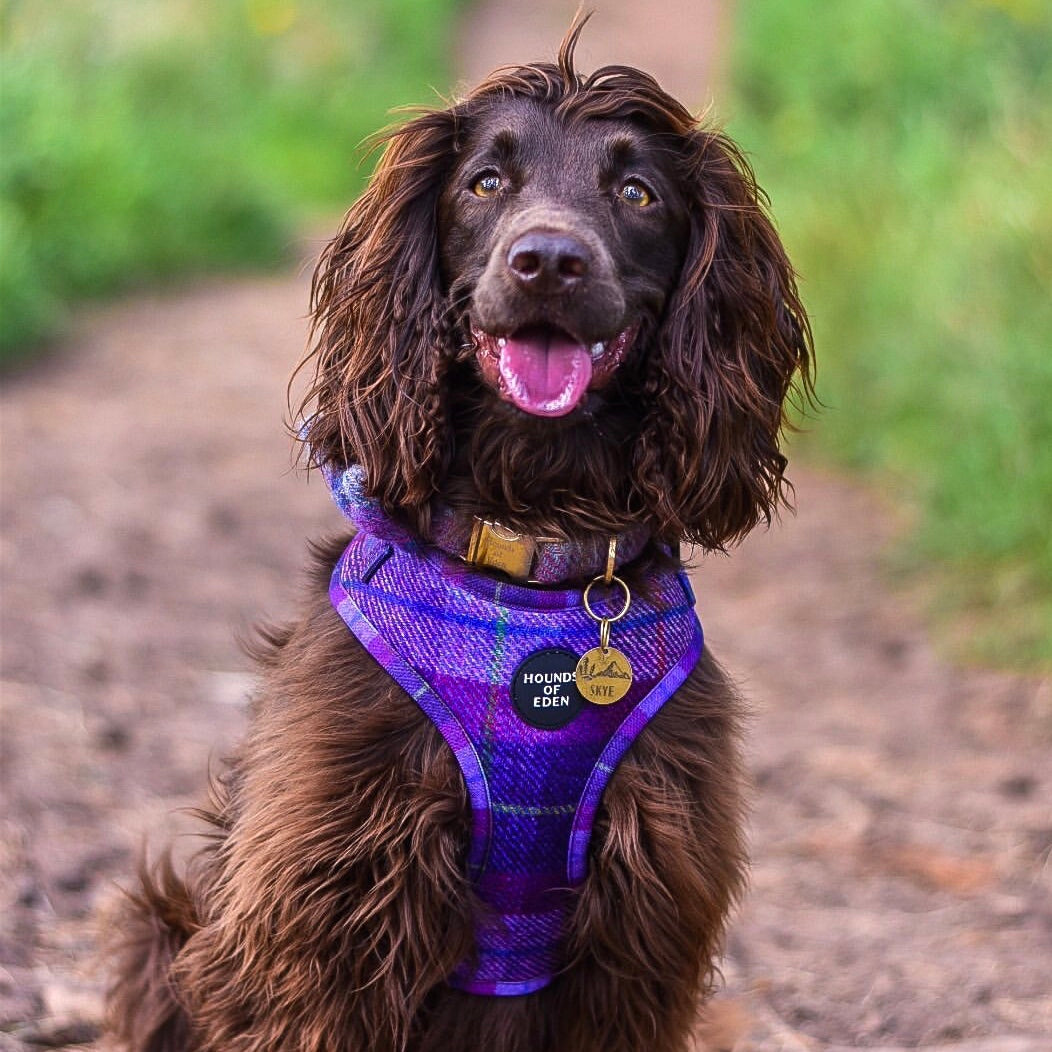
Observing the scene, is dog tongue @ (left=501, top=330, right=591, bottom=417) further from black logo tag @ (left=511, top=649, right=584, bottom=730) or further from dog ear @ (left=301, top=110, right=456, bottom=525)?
black logo tag @ (left=511, top=649, right=584, bottom=730)

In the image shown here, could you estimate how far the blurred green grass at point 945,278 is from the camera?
5871 mm

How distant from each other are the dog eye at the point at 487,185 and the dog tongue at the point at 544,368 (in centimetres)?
32

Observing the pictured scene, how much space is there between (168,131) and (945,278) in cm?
806

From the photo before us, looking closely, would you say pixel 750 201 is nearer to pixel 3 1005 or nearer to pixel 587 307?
pixel 587 307

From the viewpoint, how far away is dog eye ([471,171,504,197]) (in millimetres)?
2750

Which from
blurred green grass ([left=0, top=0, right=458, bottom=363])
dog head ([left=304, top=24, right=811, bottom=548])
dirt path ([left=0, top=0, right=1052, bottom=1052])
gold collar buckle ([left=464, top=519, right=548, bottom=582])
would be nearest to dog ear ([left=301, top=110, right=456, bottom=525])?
dog head ([left=304, top=24, right=811, bottom=548])

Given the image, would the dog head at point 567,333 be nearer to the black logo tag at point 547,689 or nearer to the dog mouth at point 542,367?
the dog mouth at point 542,367

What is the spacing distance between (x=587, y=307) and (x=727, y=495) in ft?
1.56

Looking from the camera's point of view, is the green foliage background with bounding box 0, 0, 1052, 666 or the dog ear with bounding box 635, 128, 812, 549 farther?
the green foliage background with bounding box 0, 0, 1052, 666

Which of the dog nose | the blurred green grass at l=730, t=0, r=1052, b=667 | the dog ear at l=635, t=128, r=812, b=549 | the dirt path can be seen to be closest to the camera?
the dog nose

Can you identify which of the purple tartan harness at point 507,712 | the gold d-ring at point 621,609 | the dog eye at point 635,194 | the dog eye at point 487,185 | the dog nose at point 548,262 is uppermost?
the dog eye at point 635,194

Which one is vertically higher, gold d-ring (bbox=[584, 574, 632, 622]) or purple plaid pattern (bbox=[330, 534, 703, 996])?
gold d-ring (bbox=[584, 574, 632, 622])

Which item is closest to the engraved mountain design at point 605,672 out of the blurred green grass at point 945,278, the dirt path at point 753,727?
the dirt path at point 753,727

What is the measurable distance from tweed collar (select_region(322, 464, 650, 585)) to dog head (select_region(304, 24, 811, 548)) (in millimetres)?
31
